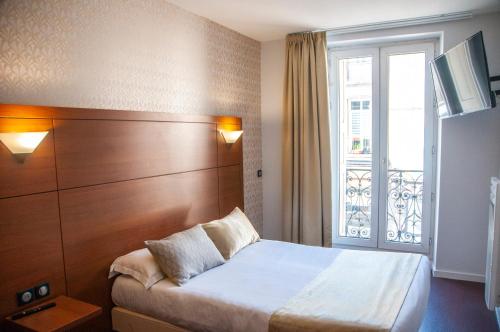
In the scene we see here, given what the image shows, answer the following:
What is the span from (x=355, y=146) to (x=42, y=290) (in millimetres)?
3507

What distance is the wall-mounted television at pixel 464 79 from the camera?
294 cm

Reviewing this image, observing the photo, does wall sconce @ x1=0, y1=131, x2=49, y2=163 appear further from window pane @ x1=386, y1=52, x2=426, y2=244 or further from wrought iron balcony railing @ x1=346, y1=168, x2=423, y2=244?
window pane @ x1=386, y1=52, x2=426, y2=244

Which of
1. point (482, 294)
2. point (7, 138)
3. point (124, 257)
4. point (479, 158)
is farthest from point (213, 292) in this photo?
point (479, 158)

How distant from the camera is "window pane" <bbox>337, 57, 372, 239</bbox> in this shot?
4.46 m

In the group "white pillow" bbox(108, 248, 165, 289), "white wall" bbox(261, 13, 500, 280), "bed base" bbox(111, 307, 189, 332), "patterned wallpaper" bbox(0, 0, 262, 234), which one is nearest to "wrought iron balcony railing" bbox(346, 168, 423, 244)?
"white wall" bbox(261, 13, 500, 280)

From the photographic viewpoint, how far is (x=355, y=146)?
4547mm

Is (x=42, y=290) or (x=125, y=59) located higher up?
(x=125, y=59)

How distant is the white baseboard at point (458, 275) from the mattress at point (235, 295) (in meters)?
1.35

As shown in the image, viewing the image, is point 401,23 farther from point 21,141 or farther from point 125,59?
point 21,141

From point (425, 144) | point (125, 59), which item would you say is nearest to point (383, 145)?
point (425, 144)

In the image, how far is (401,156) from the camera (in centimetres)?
437

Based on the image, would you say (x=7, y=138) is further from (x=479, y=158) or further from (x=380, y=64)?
(x=479, y=158)

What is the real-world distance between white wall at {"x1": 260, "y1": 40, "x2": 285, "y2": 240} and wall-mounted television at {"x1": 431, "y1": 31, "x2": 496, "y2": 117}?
1.73m

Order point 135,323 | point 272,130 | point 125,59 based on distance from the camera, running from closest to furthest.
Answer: point 135,323, point 125,59, point 272,130
